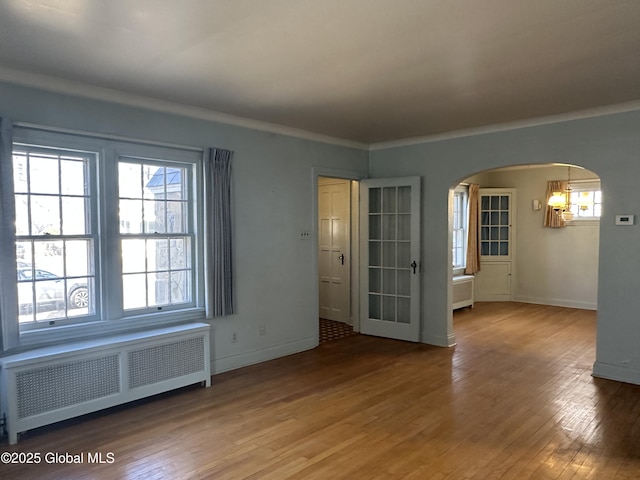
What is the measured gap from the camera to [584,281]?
8195 millimetres

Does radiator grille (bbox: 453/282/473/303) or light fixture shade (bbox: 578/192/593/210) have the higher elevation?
light fixture shade (bbox: 578/192/593/210)

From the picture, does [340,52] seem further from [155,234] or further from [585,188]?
[585,188]

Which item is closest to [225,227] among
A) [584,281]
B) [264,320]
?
[264,320]

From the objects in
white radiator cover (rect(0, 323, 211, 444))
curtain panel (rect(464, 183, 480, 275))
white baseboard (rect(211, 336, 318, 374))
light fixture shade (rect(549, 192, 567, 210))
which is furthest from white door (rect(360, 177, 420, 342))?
light fixture shade (rect(549, 192, 567, 210))

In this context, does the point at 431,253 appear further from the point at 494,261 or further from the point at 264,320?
the point at 494,261

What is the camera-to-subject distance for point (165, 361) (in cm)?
395

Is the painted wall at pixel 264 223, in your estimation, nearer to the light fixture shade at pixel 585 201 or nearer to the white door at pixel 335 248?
the white door at pixel 335 248

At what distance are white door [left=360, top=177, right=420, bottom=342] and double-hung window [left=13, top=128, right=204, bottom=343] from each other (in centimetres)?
258

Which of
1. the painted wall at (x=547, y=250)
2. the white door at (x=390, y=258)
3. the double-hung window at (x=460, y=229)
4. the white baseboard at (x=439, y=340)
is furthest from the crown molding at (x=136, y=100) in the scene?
the painted wall at (x=547, y=250)

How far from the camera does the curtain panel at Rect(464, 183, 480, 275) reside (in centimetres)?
855

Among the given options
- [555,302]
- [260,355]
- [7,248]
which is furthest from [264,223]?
[555,302]

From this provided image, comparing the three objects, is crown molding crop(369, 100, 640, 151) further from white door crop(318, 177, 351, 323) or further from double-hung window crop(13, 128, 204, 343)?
double-hung window crop(13, 128, 204, 343)

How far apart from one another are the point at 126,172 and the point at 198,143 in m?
0.79

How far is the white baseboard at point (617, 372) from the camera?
4.27 meters
